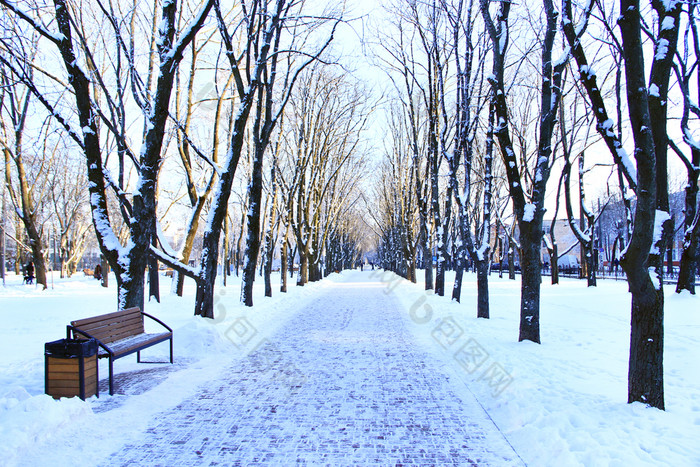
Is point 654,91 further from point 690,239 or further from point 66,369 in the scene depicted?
point 690,239

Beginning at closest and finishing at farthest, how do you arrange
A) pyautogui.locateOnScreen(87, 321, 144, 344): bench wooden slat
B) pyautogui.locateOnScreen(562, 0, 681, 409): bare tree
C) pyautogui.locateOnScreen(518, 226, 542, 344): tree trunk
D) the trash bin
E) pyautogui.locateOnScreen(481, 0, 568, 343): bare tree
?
pyautogui.locateOnScreen(562, 0, 681, 409): bare tree
the trash bin
pyautogui.locateOnScreen(87, 321, 144, 344): bench wooden slat
pyautogui.locateOnScreen(481, 0, 568, 343): bare tree
pyautogui.locateOnScreen(518, 226, 542, 344): tree trunk

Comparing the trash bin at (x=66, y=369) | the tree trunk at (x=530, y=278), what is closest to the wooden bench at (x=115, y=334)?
the trash bin at (x=66, y=369)

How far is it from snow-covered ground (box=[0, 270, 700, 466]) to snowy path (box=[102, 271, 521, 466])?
0.90 feet

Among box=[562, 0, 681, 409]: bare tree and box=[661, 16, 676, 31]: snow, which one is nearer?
box=[562, 0, 681, 409]: bare tree

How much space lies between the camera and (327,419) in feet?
15.6

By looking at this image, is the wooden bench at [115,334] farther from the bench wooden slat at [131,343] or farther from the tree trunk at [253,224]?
the tree trunk at [253,224]

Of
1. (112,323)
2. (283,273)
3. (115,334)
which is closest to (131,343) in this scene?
(115,334)

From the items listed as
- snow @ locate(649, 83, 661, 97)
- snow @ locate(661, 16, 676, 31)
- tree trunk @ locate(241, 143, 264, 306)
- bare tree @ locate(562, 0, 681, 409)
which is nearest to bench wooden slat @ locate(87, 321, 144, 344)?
bare tree @ locate(562, 0, 681, 409)

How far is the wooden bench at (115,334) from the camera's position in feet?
17.8

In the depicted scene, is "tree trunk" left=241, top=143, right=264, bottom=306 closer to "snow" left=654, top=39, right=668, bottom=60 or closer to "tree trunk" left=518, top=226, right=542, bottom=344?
"tree trunk" left=518, top=226, right=542, bottom=344

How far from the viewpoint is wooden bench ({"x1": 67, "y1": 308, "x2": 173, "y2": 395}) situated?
5.41 meters

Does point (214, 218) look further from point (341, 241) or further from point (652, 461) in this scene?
point (341, 241)

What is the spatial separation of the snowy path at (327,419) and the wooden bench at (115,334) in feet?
3.87

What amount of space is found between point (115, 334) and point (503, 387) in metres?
5.29
